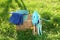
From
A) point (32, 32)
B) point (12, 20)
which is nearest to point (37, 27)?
point (32, 32)

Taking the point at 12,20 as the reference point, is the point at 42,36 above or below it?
below

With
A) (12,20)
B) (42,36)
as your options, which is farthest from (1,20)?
(42,36)

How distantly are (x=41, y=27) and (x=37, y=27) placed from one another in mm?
198

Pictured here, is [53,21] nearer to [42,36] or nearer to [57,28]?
[57,28]

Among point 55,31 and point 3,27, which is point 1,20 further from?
point 55,31

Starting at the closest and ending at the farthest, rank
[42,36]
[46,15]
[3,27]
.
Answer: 1. [42,36]
2. [3,27]
3. [46,15]

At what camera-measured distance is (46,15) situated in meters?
5.06

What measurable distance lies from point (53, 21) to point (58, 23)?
95 mm

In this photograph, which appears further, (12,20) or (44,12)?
(44,12)

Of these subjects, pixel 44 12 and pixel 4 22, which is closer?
pixel 4 22

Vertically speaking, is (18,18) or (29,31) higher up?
(18,18)

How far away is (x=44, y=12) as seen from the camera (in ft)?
16.8

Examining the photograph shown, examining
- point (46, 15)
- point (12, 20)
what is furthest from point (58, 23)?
point (12, 20)

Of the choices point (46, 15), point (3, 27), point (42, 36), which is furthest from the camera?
point (46, 15)
